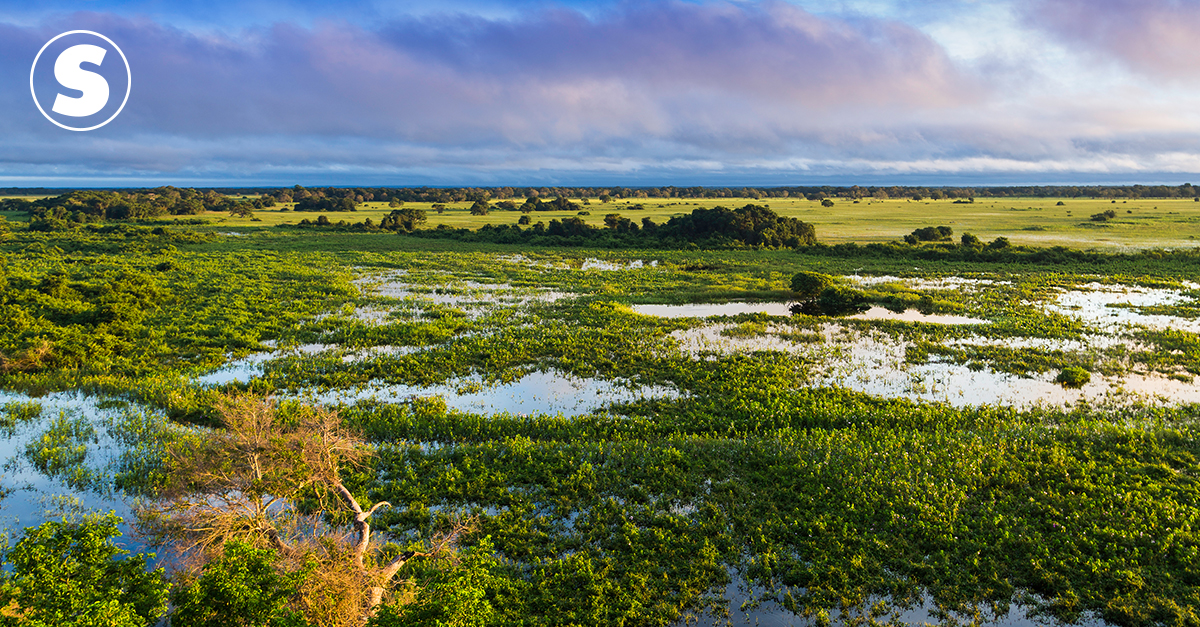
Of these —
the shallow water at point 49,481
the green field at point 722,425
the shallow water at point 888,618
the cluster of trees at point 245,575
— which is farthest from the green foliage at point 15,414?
the shallow water at point 888,618

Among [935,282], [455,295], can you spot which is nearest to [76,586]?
[455,295]

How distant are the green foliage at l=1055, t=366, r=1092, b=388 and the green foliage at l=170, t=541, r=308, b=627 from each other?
25.2m

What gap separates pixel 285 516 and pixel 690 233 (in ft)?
214

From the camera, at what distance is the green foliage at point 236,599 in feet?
23.8

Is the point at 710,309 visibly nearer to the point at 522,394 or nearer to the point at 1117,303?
the point at 522,394

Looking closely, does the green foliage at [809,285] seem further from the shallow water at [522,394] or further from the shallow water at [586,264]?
the shallow water at [522,394]

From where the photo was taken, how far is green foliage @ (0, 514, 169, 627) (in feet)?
21.7

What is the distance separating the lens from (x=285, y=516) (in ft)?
39.1

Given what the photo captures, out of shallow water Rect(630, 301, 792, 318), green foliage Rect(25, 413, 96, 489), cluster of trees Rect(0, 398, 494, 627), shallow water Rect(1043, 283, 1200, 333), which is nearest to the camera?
cluster of trees Rect(0, 398, 494, 627)

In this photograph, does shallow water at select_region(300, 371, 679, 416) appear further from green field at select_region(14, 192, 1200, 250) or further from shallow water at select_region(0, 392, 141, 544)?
green field at select_region(14, 192, 1200, 250)

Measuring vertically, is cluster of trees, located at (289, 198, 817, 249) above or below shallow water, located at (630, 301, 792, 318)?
above

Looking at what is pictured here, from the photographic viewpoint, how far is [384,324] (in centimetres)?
3142

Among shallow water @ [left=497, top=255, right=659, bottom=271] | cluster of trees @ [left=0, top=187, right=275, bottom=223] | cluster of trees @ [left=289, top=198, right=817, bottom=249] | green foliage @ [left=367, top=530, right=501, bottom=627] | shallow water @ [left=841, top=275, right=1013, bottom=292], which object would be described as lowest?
green foliage @ [left=367, top=530, right=501, bottom=627]

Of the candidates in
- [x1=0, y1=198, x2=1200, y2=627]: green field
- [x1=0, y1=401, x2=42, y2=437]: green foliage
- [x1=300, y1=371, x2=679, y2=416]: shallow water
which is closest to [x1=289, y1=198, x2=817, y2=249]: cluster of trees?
[x1=0, y1=198, x2=1200, y2=627]: green field
